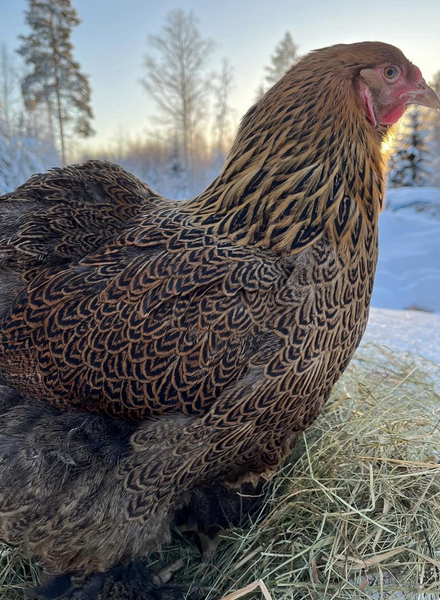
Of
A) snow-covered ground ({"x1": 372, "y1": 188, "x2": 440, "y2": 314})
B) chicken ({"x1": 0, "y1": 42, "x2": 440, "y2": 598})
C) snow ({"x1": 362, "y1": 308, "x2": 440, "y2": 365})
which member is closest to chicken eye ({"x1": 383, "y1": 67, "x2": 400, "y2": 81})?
chicken ({"x1": 0, "y1": 42, "x2": 440, "y2": 598})

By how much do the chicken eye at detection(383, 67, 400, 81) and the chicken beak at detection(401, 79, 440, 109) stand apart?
55 millimetres

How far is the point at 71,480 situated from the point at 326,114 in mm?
1095

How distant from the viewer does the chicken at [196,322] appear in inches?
38.7

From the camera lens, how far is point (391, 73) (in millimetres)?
1127

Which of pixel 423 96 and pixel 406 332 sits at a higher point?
pixel 423 96

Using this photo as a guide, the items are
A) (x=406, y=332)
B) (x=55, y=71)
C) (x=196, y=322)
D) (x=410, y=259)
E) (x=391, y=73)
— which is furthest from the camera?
(x=55, y=71)

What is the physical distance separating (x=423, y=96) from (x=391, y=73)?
0.13 meters

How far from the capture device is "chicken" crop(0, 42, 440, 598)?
0.98 meters

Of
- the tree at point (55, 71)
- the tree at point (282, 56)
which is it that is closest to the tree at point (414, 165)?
the tree at point (282, 56)

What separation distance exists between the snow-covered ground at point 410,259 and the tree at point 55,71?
3.56 metres

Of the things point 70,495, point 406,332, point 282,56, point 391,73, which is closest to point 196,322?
point 70,495

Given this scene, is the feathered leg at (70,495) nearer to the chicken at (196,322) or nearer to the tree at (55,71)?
the chicken at (196,322)

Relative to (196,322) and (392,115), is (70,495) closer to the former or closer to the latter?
(196,322)

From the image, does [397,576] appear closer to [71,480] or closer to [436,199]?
[71,480]
